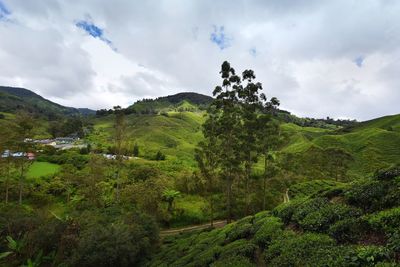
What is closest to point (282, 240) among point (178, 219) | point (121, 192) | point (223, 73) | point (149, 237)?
point (149, 237)

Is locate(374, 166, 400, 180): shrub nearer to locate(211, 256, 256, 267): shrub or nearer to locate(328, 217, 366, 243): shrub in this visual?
locate(328, 217, 366, 243): shrub

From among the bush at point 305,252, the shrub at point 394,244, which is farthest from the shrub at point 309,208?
the shrub at point 394,244

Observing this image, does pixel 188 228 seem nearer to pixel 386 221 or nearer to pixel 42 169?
→ pixel 42 169

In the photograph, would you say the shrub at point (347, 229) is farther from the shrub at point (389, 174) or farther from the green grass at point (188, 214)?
the green grass at point (188, 214)

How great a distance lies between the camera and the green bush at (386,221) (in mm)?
9852

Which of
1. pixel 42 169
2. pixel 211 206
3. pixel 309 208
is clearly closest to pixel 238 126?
pixel 211 206

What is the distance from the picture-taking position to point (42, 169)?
6181cm

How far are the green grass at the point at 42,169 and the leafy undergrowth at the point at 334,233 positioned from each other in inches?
2157

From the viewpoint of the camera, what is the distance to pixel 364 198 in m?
12.8

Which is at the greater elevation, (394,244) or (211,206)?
(394,244)

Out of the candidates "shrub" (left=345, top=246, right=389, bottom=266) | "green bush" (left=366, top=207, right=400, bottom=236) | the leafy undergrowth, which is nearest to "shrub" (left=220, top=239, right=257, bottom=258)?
the leafy undergrowth

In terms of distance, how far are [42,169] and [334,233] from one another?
65854 mm

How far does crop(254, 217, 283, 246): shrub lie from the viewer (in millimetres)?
14547

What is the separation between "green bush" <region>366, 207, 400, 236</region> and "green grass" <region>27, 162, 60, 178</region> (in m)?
62.0
